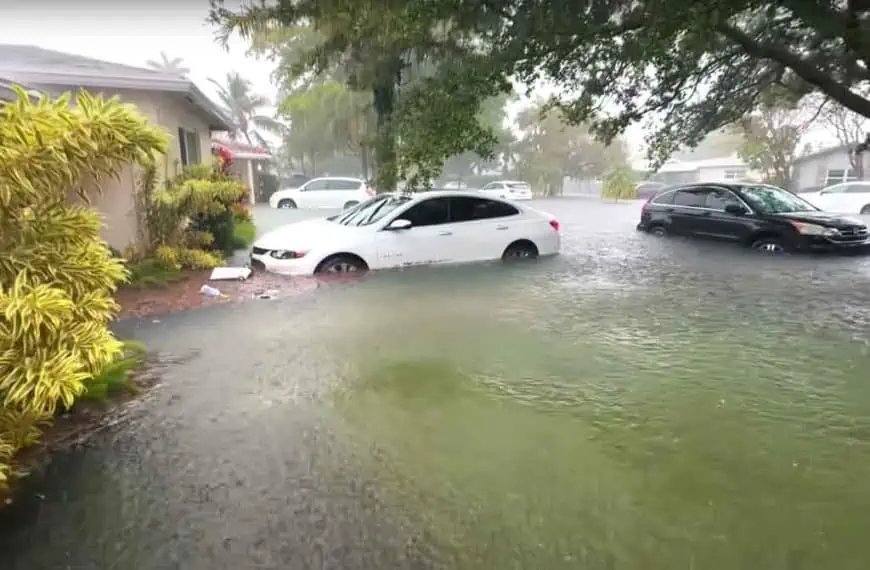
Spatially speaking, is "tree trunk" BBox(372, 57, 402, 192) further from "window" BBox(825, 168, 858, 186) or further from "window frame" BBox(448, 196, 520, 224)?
"window" BBox(825, 168, 858, 186)

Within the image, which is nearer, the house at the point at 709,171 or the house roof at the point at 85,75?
the house roof at the point at 85,75

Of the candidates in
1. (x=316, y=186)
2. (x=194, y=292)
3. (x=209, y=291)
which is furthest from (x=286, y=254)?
(x=316, y=186)

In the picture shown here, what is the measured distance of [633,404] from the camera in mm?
4613

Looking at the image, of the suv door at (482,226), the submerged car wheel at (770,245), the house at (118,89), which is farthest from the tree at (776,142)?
the house at (118,89)

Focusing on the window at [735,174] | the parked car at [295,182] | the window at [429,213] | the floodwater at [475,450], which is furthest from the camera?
the window at [735,174]

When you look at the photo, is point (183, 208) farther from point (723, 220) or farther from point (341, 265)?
point (723, 220)

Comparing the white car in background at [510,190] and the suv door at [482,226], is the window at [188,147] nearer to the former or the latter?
the suv door at [482,226]

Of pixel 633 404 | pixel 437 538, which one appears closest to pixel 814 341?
pixel 633 404

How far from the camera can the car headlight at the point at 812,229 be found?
11.4m

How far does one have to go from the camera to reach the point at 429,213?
9898 millimetres

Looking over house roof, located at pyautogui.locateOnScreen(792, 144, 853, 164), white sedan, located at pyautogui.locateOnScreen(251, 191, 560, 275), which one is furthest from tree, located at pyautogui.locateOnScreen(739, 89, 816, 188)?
white sedan, located at pyautogui.locateOnScreen(251, 191, 560, 275)

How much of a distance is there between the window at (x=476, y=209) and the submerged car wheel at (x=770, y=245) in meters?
5.24

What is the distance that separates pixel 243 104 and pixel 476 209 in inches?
1476

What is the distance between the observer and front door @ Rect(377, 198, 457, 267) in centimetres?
957
